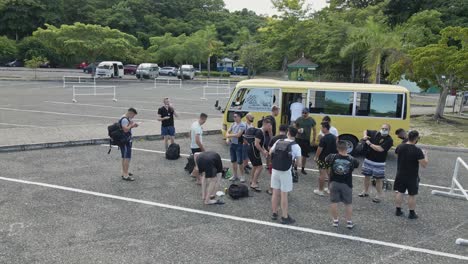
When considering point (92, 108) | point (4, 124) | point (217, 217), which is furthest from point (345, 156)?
point (92, 108)

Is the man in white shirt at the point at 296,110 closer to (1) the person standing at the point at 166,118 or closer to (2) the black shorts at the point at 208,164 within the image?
(1) the person standing at the point at 166,118

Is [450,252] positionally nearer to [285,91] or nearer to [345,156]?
[345,156]

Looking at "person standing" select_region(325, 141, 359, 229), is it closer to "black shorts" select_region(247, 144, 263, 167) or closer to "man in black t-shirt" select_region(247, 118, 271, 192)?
"man in black t-shirt" select_region(247, 118, 271, 192)

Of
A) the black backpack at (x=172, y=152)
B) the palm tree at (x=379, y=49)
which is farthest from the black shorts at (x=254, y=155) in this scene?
the palm tree at (x=379, y=49)

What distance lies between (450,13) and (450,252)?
42.4 m

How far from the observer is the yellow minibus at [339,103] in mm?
11672

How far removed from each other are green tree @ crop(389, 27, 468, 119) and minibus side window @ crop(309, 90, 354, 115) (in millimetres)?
8578

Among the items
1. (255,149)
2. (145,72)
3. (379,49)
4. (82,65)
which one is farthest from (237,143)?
(82,65)

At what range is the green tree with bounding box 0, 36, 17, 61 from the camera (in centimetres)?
5435

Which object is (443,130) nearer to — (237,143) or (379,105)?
(379,105)

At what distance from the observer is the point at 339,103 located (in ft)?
39.3


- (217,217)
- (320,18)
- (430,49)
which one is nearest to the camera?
(217,217)

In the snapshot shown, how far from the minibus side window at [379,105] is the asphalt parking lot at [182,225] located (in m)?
2.77

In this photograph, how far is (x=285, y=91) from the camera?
1230cm
